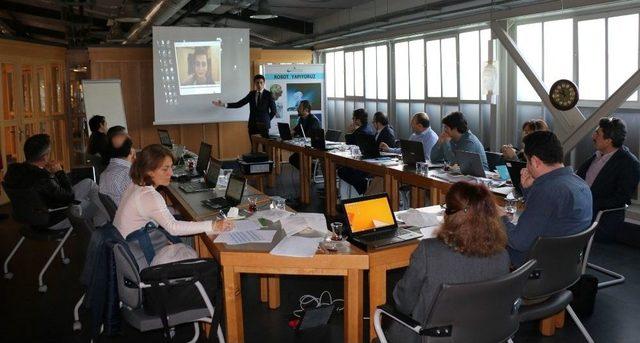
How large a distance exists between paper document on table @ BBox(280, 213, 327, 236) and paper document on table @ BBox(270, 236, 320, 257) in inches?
5.6

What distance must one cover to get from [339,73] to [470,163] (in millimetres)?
8570

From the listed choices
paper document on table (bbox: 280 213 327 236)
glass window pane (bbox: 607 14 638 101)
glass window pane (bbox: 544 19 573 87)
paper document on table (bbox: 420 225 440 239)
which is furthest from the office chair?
glass window pane (bbox: 544 19 573 87)

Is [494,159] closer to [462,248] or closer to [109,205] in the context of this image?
[109,205]

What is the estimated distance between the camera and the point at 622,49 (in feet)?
20.7

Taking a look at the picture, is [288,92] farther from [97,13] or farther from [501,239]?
[501,239]

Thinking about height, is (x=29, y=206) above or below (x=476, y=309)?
above

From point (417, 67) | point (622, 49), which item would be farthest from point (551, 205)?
point (417, 67)

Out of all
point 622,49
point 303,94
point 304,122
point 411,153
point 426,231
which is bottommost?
point 426,231

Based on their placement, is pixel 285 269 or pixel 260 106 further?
pixel 260 106

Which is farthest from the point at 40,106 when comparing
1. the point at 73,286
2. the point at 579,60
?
the point at 579,60

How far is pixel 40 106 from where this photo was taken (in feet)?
33.0

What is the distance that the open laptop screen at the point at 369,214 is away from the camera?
3.24 meters

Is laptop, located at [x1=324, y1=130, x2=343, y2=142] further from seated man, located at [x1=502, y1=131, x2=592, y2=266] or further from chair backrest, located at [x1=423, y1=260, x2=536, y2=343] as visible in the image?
chair backrest, located at [x1=423, y1=260, x2=536, y2=343]

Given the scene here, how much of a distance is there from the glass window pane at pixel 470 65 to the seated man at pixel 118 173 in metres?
5.64
